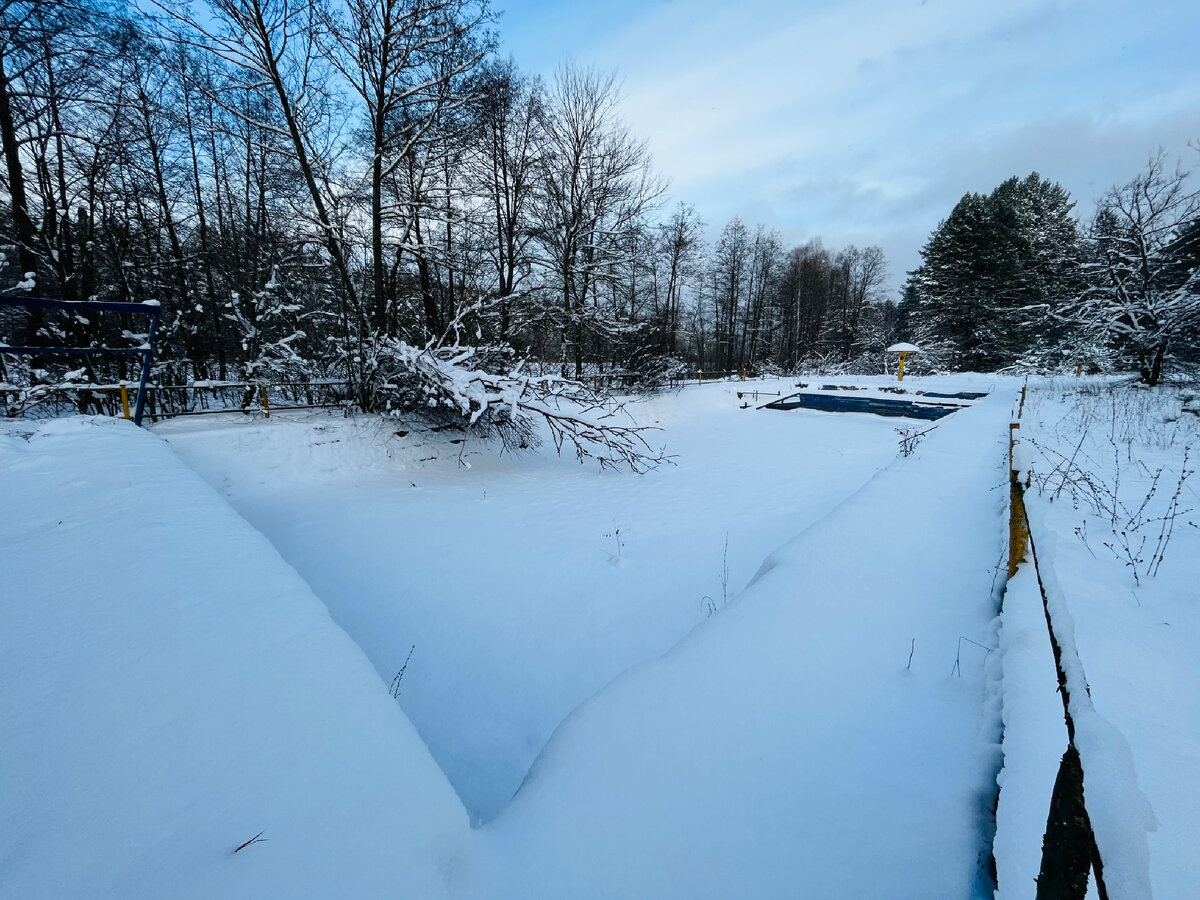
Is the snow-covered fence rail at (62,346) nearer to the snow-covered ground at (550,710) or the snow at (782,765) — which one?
the snow-covered ground at (550,710)

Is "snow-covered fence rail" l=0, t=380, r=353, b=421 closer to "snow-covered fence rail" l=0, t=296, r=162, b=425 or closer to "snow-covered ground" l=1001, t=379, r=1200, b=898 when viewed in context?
"snow-covered fence rail" l=0, t=296, r=162, b=425

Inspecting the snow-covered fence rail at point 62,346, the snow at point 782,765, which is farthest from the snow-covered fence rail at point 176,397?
the snow at point 782,765

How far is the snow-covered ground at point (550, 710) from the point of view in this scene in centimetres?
117

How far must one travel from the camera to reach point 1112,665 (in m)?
2.19

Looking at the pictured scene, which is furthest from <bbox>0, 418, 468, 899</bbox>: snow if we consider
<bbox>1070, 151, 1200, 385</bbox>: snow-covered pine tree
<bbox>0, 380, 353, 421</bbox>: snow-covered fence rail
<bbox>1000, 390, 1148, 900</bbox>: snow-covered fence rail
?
<bbox>1070, 151, 1200, 385</bbox>: snow-covered pine tree

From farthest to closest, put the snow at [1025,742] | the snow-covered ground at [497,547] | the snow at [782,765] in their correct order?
the snow-covered ground at [497,547], the snow at [782,765], the snow at [1025,742]

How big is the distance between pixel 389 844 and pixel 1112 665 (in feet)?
10.7

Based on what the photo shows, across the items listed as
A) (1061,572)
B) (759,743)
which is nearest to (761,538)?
(1061,572)

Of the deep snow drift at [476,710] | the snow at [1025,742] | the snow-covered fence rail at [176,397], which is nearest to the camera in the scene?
the deep snow drift at [476,710]

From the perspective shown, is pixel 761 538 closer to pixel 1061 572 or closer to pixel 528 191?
pixel 1061 572

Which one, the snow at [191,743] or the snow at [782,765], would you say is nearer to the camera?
the snow at [191,743]

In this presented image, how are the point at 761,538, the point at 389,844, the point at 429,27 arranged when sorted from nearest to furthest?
the point at 389,844
the point at 761,538
the point at 429,27

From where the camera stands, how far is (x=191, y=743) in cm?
132

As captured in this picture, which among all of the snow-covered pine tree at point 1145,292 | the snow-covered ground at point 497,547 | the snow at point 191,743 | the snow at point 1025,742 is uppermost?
the snow-covered pine tree at point 1145,292
